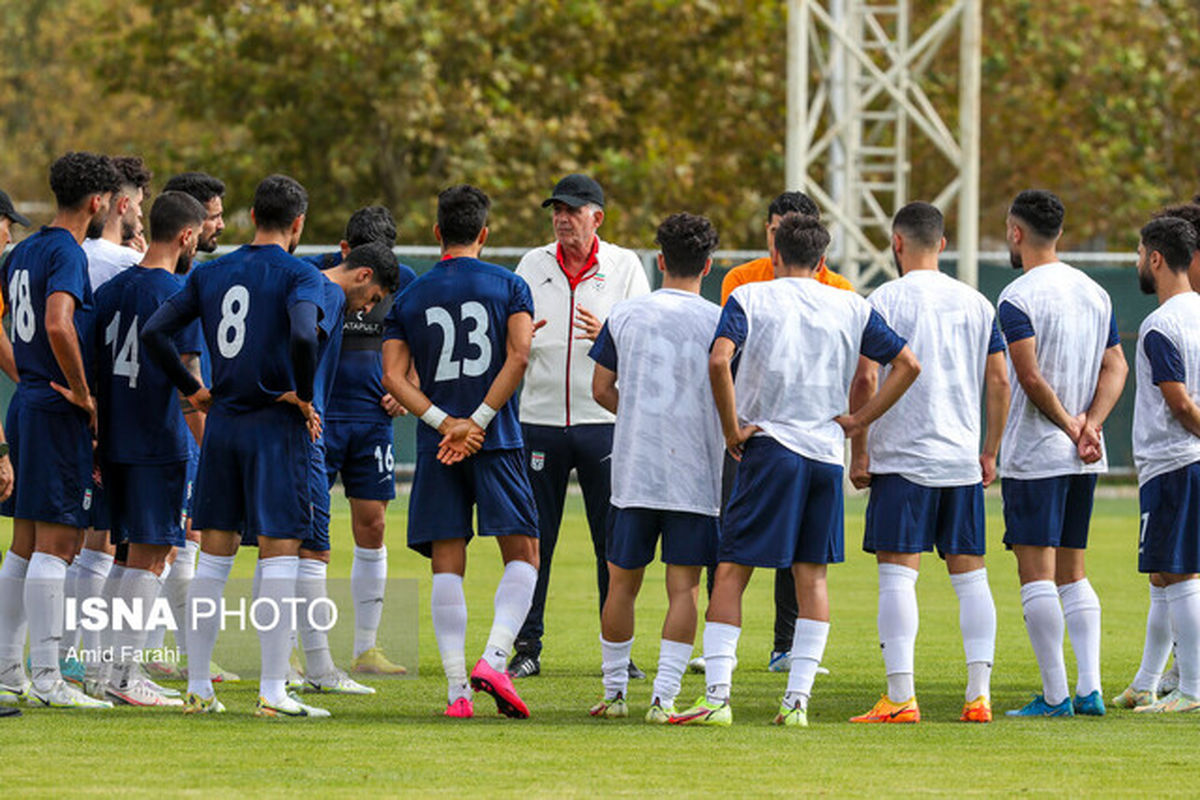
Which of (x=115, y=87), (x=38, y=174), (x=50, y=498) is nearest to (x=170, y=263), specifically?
(x=50, y=498)

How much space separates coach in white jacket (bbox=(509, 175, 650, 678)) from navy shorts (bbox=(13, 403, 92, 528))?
2.33 metres

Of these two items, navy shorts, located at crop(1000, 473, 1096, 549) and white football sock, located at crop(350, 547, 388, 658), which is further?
white football sock, located at crop(350, 547, 388, 658)

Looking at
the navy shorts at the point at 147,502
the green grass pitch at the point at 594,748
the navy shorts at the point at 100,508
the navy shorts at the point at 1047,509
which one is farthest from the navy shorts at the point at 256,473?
the navy shorts at the point at 1047,509

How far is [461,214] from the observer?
8.15 m

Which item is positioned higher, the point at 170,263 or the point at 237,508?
the point at 170,263

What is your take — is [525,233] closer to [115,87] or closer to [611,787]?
[115,87]

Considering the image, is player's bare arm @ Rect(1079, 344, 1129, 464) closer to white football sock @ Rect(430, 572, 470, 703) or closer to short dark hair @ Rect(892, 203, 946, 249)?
short dark hair @ Rect(892, 203, 946, 249)

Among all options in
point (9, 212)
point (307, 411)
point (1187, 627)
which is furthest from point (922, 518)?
point (9, 212)

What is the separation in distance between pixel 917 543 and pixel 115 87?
80.8 feet

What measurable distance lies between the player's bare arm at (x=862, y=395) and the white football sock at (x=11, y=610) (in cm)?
357

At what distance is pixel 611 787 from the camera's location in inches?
256

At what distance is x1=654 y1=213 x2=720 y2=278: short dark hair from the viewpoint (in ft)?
26.3

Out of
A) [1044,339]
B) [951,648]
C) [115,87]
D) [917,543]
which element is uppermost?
[115,87]

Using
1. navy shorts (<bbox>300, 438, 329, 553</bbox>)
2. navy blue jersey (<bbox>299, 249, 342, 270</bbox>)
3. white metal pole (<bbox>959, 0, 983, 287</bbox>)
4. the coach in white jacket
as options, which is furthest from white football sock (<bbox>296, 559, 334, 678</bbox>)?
white metal pole (<bbox>959, 0, 983, 287</bbox>)
